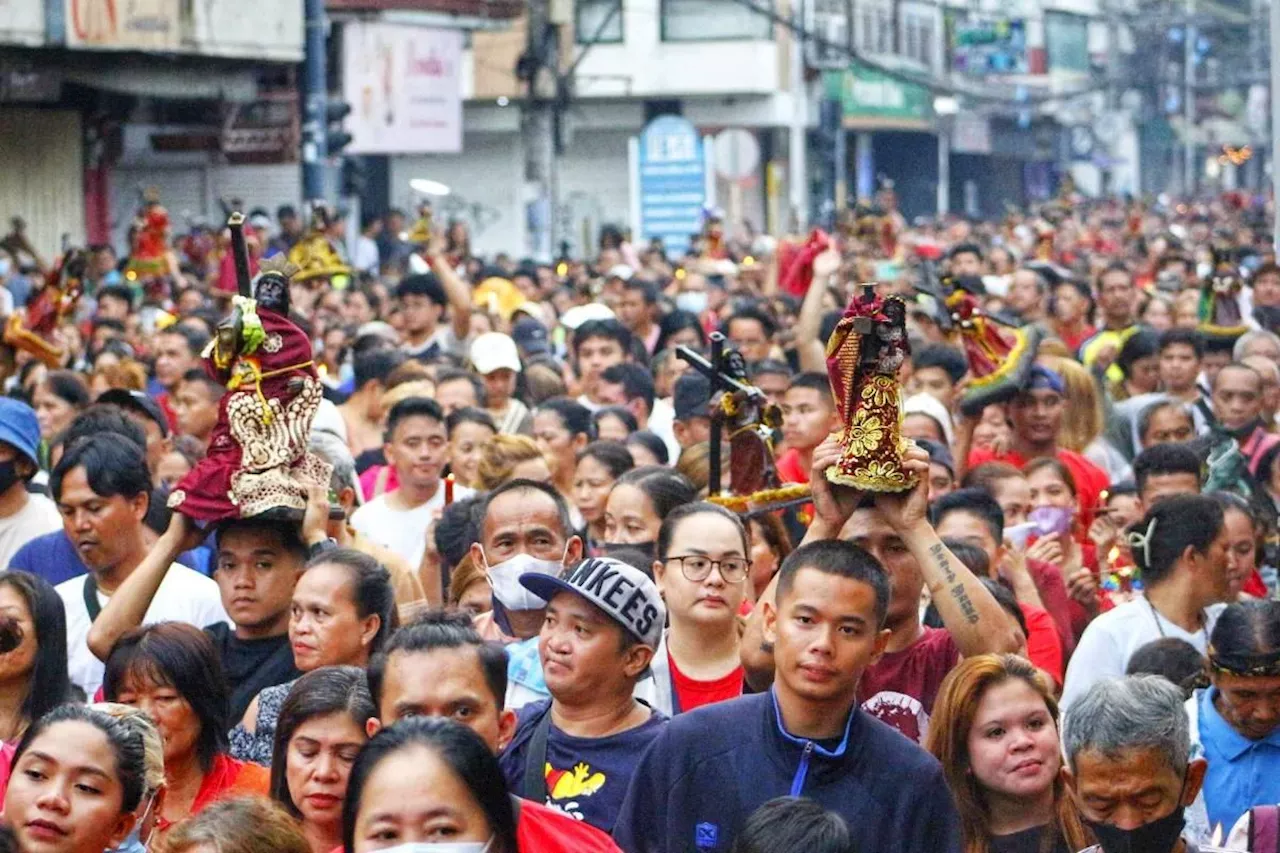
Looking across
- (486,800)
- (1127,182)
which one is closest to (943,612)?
(486,800)

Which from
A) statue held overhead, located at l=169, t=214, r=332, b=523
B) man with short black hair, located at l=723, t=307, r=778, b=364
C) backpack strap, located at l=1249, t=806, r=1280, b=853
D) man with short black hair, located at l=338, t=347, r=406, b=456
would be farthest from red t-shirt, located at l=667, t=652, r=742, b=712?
man with short black hair, located at l=723, t=307, r=778, b=364

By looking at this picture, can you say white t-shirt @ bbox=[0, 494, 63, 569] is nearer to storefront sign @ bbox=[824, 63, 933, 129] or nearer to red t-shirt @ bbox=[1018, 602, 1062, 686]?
red t-shirt @ bbox=[1018, 602, 1062, 686]

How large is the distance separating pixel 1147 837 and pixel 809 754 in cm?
74

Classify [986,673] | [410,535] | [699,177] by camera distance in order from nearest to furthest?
[986,673] → [410,535] → [699,177]

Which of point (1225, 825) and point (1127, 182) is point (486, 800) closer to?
point (1225, 825)

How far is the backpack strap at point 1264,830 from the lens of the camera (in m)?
5.57

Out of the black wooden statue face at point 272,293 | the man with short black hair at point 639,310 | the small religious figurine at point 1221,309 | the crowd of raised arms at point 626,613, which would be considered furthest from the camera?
the man with short black hair at point 639,310

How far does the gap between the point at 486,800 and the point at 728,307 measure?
13941 millimetres

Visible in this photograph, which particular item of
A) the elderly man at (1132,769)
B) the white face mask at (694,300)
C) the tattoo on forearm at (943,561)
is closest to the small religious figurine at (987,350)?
the tattoo on forearm at (943,561)

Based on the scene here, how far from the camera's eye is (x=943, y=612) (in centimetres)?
610

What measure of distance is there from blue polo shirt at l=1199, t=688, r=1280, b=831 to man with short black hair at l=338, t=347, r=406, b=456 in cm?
631

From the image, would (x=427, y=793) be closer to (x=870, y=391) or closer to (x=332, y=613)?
(x=870, y=391)

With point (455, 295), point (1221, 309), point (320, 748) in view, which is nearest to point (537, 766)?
point (320, 748)

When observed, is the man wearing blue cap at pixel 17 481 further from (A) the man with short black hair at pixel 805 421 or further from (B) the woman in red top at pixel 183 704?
(A) the man with short black hair at pixel 805 421
